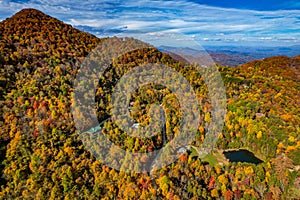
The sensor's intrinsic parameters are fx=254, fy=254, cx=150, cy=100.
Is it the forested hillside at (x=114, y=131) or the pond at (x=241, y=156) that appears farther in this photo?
the pond at (x=241, y=156)

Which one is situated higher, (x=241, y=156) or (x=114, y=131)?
(x=114, y=131)

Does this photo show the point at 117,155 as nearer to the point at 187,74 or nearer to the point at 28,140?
the point at 28,140

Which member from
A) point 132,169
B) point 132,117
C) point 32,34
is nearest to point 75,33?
point 32,34

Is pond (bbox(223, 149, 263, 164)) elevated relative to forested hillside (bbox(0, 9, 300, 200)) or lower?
lower

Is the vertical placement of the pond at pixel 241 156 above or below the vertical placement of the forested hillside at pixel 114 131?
below

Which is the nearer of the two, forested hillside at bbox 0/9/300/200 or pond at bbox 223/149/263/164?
forested hillside at bbox 0/9/300/200
